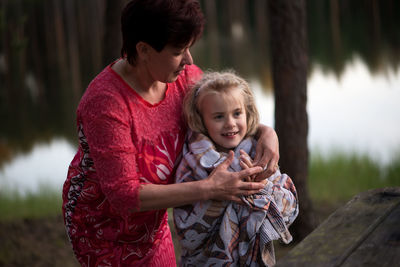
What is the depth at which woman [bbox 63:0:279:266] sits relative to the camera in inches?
71.0

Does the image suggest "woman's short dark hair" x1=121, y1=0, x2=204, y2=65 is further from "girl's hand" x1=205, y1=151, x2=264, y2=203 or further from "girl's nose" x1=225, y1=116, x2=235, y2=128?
"girl's hand" x1=205, y1=151, x2=264, y2=203

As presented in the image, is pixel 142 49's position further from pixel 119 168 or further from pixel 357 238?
pixel 357 238

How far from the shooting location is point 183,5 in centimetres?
180

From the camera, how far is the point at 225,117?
200cm

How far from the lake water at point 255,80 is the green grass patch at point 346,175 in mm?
264

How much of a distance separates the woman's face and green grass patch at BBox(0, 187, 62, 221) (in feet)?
15.3

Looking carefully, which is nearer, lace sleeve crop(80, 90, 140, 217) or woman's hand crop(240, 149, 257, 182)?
lace sleeve crop(80, 90, 140, 217)

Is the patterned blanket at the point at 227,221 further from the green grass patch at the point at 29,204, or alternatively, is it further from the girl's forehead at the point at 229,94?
the green grass patch at the point at 29,204

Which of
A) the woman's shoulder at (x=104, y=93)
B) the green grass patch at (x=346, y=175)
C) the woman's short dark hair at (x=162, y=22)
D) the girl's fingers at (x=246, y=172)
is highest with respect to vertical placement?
the woman's short dark hair at (x=162, y=22)

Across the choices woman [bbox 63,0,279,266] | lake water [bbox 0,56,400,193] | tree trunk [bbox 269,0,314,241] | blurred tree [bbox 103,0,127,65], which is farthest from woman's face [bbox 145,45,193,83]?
lake water [bbox 0,56,400,193]

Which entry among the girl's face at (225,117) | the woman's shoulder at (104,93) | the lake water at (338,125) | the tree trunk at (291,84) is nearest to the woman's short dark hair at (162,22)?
the woman's shoulder at (104,93)

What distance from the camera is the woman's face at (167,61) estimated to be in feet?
6.07

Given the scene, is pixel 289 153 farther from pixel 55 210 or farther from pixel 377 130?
pixel 377 130

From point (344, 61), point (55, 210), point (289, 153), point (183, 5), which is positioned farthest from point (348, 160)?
point (344, 61)
